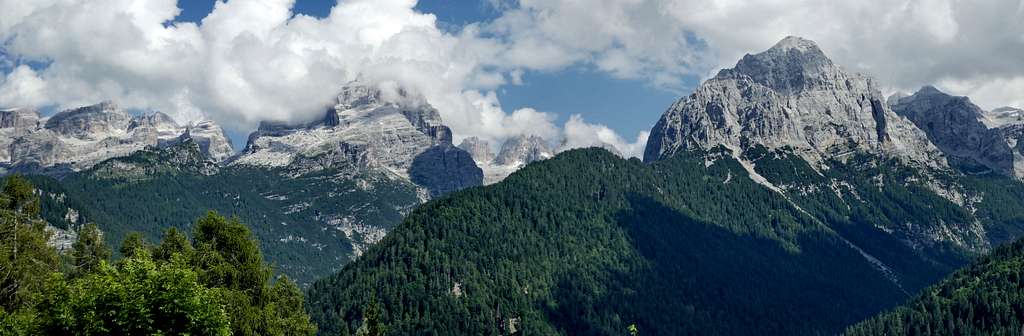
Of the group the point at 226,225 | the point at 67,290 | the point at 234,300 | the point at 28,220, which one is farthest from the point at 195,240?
the point at 67,290

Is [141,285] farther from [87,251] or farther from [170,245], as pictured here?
[87,251]

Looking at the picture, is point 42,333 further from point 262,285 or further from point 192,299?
point 262,285

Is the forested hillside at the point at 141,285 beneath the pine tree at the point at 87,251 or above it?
beneath

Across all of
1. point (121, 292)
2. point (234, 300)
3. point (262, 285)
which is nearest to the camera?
point (121, 292)

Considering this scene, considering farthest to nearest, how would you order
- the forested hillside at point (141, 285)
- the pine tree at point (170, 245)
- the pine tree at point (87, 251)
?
the pine tree at point (87, 251), the pine tree at point (170, 245), the forested hillside at point (141, 285)

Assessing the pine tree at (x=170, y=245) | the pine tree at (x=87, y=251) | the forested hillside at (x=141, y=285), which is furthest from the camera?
the pine tree at (x=87, y=251)

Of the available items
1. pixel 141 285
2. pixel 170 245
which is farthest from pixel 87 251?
pixel 141 285

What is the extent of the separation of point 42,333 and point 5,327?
16.8ft

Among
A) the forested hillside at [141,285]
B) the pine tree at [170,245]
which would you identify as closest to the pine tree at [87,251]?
the forested hillside at [141,285]

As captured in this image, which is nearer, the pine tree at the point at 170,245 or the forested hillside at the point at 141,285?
the forested hillside at the point at 141,285

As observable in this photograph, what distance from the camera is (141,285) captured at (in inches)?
1724

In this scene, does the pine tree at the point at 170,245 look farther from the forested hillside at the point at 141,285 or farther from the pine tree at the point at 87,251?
the pine tree at the point at 87,251

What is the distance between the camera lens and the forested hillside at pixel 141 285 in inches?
1705

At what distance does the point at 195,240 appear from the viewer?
70.6 meters
